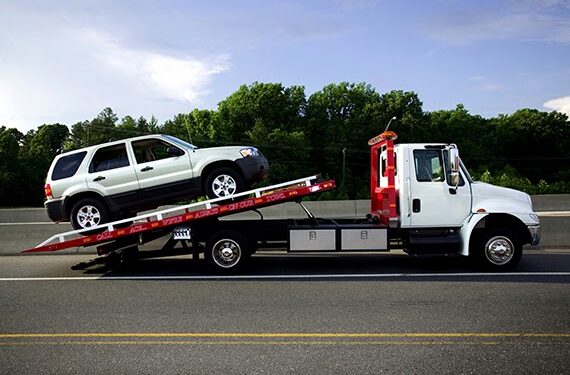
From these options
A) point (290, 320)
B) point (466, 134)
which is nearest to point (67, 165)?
point (290, 320)

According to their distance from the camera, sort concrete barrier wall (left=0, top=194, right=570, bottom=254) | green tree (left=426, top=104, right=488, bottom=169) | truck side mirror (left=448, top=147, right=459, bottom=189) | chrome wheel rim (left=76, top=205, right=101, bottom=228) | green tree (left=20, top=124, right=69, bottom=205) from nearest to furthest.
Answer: truck side mirror (left=448, top=147, right=459, bottom=189) → chrome wheel rim (left=76, top=205, right=101, bottom=228) → concrete barrier wall (left=0, top=194, right=570, bottom=254) → green tree (left=20, top=124, right=69, bottom=205) → green tree (left=426, top=104, right=488, bottom=169)

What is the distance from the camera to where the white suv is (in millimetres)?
8945

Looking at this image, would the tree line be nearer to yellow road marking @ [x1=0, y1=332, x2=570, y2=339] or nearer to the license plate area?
the license plate area

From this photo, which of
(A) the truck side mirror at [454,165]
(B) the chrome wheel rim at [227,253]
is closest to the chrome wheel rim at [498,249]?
(A) the truck side mirror at [454,165]

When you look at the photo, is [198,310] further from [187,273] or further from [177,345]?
[187,273]

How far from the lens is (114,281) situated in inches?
339

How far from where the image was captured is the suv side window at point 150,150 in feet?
30.0

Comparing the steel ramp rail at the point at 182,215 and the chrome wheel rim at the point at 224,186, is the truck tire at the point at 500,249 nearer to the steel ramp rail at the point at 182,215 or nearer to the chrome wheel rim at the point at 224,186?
the steel ramp rail at the point at 182,215

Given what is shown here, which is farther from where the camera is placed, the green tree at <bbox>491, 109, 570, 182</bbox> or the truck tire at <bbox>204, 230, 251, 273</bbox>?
the green tree at <bbox>491, 109, 570, 182</bbox>

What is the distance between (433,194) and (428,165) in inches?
21.9

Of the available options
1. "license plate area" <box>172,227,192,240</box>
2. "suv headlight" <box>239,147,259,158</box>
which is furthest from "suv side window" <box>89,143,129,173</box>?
"suv headlight" <box>239,147,259,158</box>

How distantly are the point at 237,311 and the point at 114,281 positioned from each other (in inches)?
128

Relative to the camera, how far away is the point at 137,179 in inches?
355

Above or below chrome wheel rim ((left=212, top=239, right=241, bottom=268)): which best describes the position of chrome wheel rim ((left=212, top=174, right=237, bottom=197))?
above
